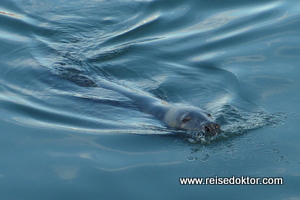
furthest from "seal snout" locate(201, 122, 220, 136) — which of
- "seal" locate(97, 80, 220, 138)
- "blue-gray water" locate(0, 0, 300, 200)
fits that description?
"blue-gray water" locate(0, 0, 300, 200)

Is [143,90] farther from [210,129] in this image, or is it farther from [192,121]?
[210,129]

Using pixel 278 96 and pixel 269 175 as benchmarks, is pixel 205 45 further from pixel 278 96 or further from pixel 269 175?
pixel 269 175

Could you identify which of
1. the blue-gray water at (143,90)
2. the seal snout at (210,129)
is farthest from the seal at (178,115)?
the blue-gray water at (143,90)

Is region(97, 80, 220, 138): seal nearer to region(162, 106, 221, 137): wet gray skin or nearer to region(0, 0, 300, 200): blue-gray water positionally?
region(162, 106, 221, 137): wet gray skin

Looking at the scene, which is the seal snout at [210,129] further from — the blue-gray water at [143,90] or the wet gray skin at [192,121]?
the blue-gray water at [143,90]

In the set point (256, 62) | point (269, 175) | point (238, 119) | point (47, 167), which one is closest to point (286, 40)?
point (256, 62)

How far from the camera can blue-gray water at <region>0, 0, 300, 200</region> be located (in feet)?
23.0

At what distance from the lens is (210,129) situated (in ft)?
26.6

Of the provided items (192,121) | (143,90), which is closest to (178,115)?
(192,121)

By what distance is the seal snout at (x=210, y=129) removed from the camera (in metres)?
8.09

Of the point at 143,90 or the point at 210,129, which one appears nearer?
the point at 210,129

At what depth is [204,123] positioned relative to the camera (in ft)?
26.9

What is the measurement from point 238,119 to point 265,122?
45 centimetres

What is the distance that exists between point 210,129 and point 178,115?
0.71 m
